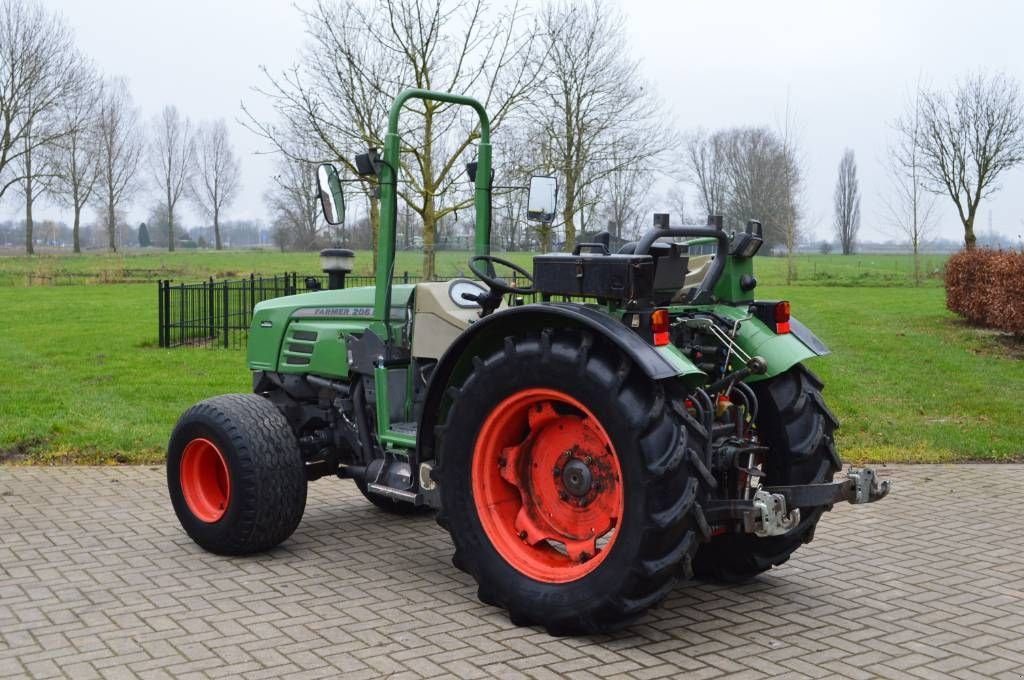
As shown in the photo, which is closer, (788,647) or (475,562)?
(788,647)

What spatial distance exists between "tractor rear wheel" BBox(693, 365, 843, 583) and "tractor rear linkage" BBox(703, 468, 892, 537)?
169mm

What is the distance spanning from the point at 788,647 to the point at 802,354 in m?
1.40

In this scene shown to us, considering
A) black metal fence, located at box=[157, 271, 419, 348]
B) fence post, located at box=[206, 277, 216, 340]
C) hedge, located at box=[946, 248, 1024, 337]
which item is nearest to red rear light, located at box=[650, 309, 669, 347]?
hedge, located at box=[946, 248, 1024, 337]

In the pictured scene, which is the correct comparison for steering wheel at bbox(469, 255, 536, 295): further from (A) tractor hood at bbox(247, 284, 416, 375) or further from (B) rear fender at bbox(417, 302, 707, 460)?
(A) tractor hood at bbox(247, 284, 416, 375)

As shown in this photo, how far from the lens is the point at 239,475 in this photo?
5.77 meters

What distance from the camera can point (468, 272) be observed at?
593cm

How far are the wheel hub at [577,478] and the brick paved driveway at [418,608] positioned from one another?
0.64 meters

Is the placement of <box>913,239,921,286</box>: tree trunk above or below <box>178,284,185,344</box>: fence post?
above

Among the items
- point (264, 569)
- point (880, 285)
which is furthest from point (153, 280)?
point (264, 569)

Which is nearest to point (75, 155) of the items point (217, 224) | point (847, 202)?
point (217, 224)

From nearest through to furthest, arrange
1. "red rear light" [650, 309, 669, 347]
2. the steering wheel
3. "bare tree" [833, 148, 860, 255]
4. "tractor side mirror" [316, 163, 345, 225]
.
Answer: "red rear light" [650, 309, 669, 347]
the steering wheel
"tractor side mirror" [316, 163, 345, 225]
"bare tree" [833, 148, 860, 255]

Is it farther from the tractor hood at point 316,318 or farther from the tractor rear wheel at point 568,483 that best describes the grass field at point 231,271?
the tractor rear wheel at point 568,483

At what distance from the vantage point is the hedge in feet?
50.0

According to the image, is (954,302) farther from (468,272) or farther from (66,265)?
(66,265)
